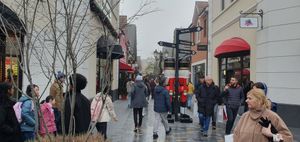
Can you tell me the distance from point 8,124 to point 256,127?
3.08 meters

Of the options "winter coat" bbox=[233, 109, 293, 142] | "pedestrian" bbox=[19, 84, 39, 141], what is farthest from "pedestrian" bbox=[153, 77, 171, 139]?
"winter coat" bbox=[233, 109, 293, 142]

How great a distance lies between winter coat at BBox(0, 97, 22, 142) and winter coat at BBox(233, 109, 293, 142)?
282 cm

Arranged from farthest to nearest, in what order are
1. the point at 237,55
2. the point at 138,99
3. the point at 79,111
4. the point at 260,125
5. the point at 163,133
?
the point at 237,55, the point at 138,99, the point at 163,133, the point at 79,111, the point at 260,125

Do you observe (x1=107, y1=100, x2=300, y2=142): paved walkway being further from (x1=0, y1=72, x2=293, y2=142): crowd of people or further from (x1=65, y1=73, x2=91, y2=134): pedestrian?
(x1=65, y1=73, x2=91, y2=134): pedestrian

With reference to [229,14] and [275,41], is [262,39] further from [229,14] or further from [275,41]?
[229,14]

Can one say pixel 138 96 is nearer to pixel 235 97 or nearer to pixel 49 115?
pixel 235 97

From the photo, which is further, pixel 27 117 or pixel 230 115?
pixel 230 115

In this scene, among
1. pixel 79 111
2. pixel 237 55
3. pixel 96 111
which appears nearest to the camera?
pixel 79 111

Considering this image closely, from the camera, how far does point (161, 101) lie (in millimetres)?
12227

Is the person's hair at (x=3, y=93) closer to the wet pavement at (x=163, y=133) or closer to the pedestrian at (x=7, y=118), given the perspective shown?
the pedestrian at (x=7, y=118)

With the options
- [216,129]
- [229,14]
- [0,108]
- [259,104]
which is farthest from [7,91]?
[229,14]

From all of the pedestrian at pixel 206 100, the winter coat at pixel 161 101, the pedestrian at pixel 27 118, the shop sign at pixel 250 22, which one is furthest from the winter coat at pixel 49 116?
the shop sign at pixel 250 22

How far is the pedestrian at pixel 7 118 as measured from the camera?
562 cm

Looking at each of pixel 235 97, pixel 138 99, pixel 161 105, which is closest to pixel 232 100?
pixel 235 97
